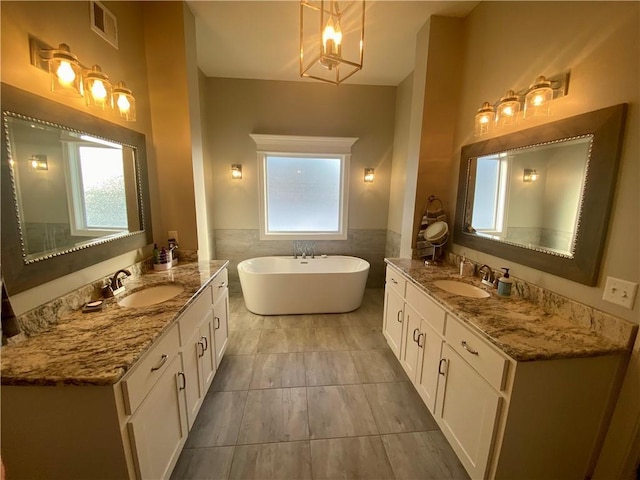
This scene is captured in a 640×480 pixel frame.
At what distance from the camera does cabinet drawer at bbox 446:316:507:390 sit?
117 centimetres

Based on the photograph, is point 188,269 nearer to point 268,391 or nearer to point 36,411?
point 268,391

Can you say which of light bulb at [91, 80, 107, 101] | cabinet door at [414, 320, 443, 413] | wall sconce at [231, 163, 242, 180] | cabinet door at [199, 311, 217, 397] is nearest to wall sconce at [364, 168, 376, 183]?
wall sconce at [231, 163, 242, 180]

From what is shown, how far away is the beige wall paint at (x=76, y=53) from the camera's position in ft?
3.77

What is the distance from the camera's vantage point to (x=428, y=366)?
70.6 inches

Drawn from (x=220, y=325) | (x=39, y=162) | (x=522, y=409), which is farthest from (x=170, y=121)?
(x=522, y=409)

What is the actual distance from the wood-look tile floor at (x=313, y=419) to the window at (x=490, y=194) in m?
1.40

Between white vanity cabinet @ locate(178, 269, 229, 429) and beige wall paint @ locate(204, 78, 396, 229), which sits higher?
beige wall paint @ locate(204, 78, 396, 229)

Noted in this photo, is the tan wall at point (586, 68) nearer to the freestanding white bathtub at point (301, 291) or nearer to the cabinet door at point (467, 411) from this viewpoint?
the cabinet door at point (467, 411)

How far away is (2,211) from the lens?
3.56 feet

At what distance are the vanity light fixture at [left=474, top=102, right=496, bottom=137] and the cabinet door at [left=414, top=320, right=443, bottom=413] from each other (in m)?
1.47

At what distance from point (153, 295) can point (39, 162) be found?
38.7 inches

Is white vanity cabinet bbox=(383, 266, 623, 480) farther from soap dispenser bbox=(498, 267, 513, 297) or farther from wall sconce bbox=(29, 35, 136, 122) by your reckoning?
wall sconce bbox=(29, 35, 136, 122)

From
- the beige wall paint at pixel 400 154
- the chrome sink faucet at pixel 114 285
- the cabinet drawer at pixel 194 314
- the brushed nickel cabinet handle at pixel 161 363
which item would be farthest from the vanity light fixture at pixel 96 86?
the beige wall paint at pixel 400 154

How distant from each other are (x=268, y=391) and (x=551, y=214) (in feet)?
7.31
